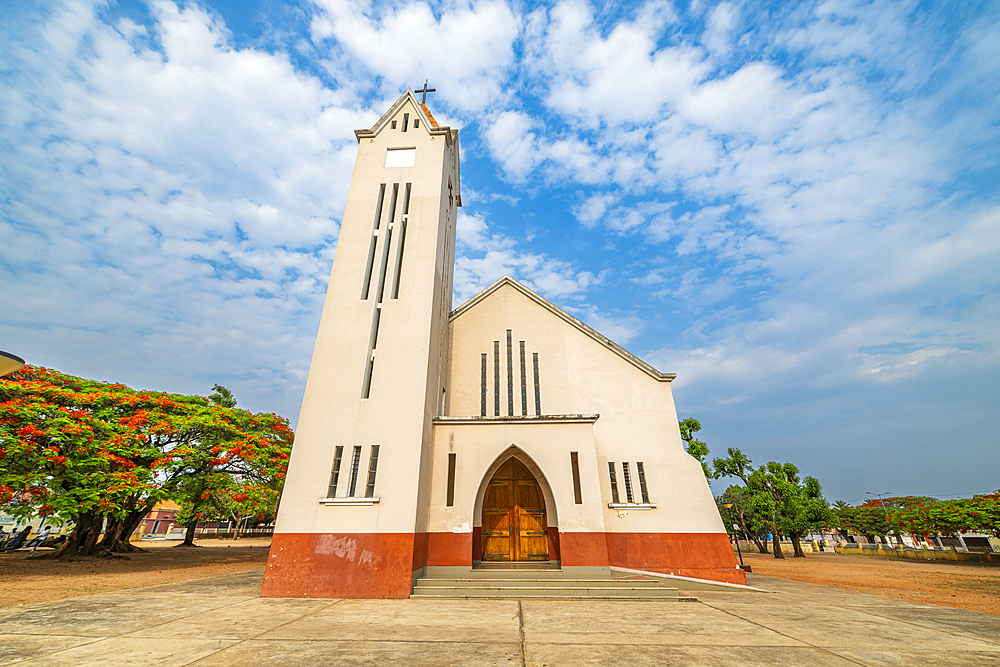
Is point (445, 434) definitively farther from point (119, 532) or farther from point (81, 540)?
point (119, 532)

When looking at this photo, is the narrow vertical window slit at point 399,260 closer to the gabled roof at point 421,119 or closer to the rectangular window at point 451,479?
the gabled roof at point 421,119

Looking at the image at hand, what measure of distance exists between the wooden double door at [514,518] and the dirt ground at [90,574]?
32.7ft

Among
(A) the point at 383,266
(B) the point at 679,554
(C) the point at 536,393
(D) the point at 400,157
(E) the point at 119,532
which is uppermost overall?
(D) the point at 400,157

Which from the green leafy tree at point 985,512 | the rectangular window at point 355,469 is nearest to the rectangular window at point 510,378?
the rectangular window at point 355,469

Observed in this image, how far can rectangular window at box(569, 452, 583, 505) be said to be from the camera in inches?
467

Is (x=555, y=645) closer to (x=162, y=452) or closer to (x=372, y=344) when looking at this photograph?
(x=372, y=344)

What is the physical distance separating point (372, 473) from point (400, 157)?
10.4 m

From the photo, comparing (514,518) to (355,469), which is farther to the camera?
(514,518)

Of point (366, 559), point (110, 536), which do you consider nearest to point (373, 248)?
point (366, 559)

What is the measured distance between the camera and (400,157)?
583 inches

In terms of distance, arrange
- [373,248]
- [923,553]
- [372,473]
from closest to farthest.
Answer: [372,473] → [373,248] → [923,553]

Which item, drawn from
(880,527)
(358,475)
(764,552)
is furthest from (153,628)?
(880,527)

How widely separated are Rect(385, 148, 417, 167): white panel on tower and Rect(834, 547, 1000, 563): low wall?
45.6m

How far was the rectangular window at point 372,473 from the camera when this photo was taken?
10.7 meters
